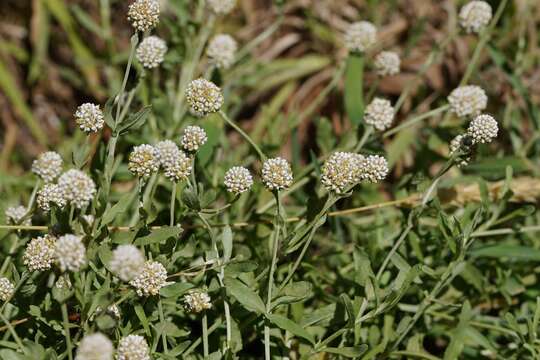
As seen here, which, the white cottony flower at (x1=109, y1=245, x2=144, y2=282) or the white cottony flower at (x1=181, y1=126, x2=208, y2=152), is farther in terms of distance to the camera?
the white cottony flower at (x1=181, y1=126, x2=208, y2=152)

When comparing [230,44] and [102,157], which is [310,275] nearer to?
[102,157]

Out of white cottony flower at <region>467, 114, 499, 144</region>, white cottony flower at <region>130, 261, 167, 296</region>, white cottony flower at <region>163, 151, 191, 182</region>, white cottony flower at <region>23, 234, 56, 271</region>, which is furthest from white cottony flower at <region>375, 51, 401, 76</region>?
white cottony flower at <region>23, 234, 56, 271</region>

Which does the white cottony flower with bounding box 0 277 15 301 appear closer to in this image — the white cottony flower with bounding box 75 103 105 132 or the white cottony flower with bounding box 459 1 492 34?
the white cottony flower with bounding box 75 103 105 132

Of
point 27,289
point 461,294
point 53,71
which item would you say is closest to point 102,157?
point 27,289

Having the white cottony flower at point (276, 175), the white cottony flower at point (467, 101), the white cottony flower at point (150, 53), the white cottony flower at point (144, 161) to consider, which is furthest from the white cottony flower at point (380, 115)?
the white cottony flower at point (144, 161)

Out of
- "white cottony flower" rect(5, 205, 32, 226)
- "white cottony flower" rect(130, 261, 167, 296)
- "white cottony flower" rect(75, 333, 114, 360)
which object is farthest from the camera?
"white cottony flower" rect(5, 205, 32, 226)

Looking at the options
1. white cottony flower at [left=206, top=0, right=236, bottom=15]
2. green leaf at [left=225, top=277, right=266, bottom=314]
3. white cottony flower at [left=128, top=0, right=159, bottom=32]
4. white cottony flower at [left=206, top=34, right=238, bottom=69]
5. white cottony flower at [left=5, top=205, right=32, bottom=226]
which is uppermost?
white cottony flower at [left=206, top=0, right=236, bottom=15]

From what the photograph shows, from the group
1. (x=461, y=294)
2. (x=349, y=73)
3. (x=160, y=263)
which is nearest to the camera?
(x=160, y=263)
